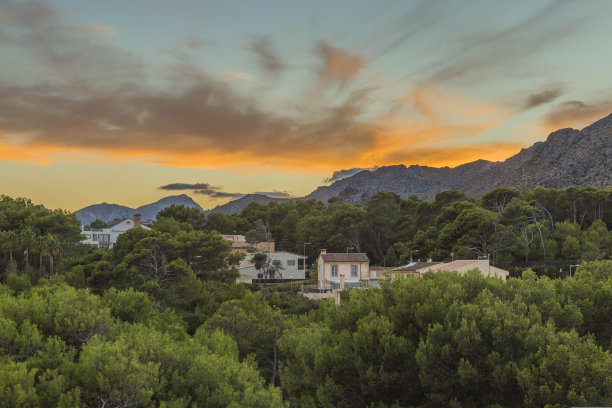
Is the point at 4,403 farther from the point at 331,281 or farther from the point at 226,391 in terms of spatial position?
Answer: the point at 331,281

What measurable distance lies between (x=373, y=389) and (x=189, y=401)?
518 cm

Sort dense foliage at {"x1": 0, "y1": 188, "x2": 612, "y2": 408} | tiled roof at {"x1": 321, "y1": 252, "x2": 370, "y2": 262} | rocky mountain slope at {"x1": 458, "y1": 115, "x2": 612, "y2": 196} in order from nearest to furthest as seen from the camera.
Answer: dense foliage at {"x1": 0, "y1": 188, "x2": 612, "y2": 408} < tiled roof at {"x1": 321, "y1": 252, "x2": 370, "y2": 262} < rocky mountain slope at {"x1": 458, "y1": 115, "x2": 612, "y2": 196}

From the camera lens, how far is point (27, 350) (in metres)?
15.9

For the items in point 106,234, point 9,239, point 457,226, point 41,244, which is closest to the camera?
point 9,239

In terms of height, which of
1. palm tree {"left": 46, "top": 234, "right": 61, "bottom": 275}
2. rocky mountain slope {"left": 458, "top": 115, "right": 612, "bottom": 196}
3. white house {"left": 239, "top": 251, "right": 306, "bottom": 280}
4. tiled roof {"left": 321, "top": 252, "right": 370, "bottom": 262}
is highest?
rocky mountain slope {"left": 458, "top": 115, "right": 612, "bottom": 196}

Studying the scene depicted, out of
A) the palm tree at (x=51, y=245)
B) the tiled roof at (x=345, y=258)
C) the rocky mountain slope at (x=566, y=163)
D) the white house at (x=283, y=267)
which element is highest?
the rocky mountain slope at (x=566, y=163)

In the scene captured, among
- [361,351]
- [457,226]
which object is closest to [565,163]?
[457,226]

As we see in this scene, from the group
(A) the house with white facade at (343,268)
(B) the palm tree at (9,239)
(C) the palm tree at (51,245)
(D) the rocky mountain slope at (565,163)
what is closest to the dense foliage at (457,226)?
(A) the house with white facade at (343,268)

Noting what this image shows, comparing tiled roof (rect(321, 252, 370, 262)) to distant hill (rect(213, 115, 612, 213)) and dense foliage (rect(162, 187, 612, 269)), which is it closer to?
dense foliage (rect(162, 187, 612, 269))

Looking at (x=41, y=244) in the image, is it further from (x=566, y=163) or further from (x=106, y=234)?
(x=566, y=163)

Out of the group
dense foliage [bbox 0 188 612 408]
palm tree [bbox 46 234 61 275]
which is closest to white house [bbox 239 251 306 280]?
palm tree [bbox 46 234 61 275]

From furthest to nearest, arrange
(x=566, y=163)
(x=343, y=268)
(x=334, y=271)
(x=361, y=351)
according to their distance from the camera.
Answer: (x=566, y=163) < (x=334, y=271) < (x=343, y=268) < (x=361, y=351)

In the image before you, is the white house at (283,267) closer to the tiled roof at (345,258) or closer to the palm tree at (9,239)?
the tiled roof at (345,258)

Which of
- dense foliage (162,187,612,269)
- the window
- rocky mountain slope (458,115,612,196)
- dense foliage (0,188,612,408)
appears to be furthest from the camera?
rocky mountain slope (458,115,612,196)
